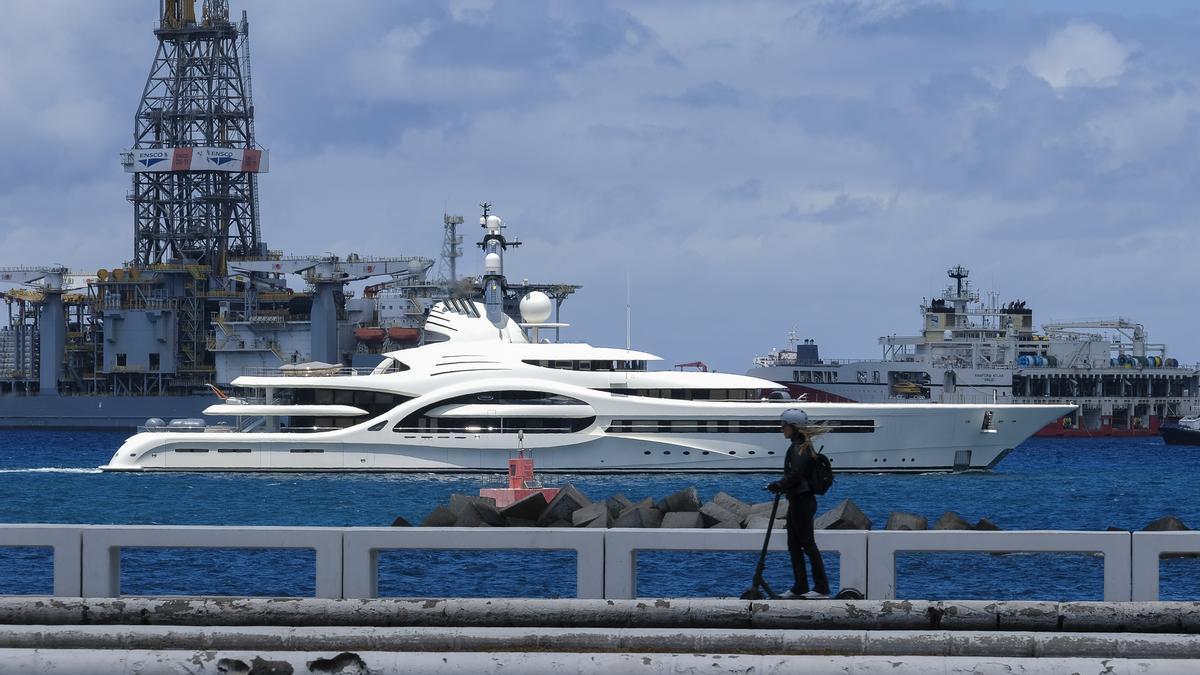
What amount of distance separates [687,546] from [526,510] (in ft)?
53.5

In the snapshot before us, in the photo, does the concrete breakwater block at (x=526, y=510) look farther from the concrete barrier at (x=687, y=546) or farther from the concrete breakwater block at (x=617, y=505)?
the concrete barrier at (x=687, y=546)

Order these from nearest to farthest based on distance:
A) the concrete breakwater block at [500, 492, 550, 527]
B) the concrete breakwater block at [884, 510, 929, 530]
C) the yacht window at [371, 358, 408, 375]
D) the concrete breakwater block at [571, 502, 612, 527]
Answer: the concrete breakwater block at [884, 510, 929, 530] → the concrete breakwater block at [571, 502, 612, 527] → the concrete breakwater block at [500, 492, 550, 527] → the yacht window at [371, 358, 408, 375]

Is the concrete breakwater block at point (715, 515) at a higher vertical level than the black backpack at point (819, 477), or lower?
lower

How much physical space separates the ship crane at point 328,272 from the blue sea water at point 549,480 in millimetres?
19179

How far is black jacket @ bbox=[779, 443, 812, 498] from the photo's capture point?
10.7m

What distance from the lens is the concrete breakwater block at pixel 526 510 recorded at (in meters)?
26.9

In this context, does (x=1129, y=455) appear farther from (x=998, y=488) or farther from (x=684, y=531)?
(x=684, y=531)

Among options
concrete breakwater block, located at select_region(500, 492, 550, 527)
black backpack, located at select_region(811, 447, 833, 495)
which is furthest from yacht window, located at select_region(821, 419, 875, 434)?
black backpack, located at select_region(811, 447, 833, 495)

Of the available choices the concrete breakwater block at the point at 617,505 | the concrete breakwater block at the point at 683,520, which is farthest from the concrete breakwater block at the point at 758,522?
the concrete breakwater block at the point at 617,505

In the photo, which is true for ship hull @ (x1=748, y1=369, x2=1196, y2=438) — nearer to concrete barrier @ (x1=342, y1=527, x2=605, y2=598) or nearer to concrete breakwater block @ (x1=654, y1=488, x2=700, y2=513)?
concrete breakwater block @ (x1=654, y1=488, x2=700, y2=513)

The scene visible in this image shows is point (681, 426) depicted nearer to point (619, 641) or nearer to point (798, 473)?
point (798, 473)

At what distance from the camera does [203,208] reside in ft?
332

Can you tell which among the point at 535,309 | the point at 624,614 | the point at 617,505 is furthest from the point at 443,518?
the point at 535,309

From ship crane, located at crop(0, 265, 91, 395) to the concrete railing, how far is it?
3587 inches
